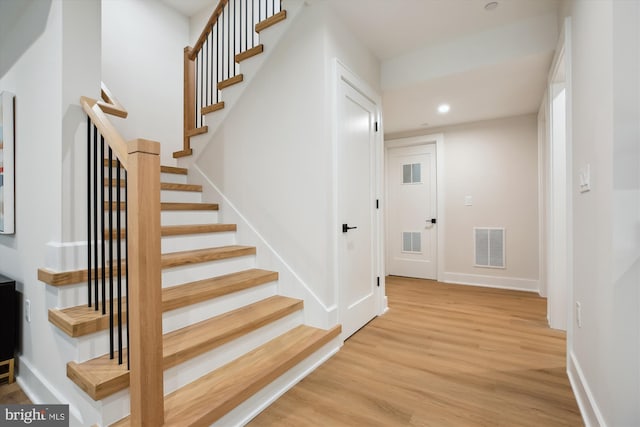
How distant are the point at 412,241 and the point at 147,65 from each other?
14.5 feet

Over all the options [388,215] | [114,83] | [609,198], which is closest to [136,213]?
[609,198]

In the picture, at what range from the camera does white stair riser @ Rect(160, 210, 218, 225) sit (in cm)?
252

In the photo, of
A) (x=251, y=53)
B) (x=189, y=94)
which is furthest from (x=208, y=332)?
(x=189, y=94)

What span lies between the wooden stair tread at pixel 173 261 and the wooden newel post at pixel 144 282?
58 cm

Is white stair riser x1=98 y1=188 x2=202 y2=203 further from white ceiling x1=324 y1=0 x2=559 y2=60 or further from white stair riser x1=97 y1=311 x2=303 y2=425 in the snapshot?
white ceiling x1=324 y1=0 x2=559 y2=60

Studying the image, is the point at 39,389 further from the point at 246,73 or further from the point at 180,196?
the point at 246,73

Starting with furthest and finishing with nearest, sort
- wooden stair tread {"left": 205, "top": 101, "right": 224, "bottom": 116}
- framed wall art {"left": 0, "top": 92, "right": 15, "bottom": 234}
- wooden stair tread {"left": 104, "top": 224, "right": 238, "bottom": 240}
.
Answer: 1. wooden stair tread {"left": 205, "top": 101, "right": 224, "bottom": 116}
2. wooden stair tread {"left": 104, "top": 224, "right": 238, "bottom": 240}
3. framed wall art {"left": 0, "top": 92, "right": 15, "bottom": 234}

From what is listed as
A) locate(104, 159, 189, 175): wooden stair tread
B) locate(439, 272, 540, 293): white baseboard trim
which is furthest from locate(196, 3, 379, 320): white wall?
locate(439, 272, 540, 293): white baseboard trim

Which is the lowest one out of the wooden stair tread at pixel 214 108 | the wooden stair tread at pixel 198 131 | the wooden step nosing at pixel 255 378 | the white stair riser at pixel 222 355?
the wooden step nosing at pixel 255 378

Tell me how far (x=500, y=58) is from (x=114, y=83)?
4.01 meters

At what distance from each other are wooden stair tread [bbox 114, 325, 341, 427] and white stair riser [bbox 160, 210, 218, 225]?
131cm

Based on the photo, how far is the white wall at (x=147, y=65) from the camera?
11.5 feet

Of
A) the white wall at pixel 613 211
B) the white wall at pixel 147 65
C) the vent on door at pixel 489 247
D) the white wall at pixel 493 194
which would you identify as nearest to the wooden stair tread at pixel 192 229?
the white wall at pixel 147 65

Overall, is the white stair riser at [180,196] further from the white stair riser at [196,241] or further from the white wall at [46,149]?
the white wall at [46,149]
